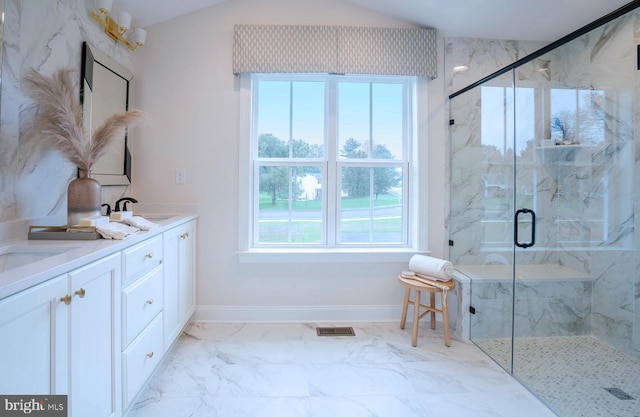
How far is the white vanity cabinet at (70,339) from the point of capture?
78 cm

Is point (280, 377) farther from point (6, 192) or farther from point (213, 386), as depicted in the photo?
point (6, 192)

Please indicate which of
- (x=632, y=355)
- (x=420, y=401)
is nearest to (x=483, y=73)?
(x=632, y=355)

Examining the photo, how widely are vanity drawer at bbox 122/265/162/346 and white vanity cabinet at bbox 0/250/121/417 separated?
0.08 metres

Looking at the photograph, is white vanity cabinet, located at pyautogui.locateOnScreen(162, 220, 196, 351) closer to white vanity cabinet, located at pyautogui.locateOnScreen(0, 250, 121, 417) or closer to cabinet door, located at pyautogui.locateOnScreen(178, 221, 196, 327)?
cabinet door, located at pyautogui.locateOnScreen(178, 221, 196, 327)

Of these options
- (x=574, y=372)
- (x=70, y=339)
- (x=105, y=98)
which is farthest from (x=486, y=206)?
(x=105, y=98)

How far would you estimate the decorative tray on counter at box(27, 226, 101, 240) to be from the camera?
4.49ft

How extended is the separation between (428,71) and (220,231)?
2.15m

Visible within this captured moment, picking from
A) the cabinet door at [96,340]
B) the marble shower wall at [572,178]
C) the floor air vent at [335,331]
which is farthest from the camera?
the floor air vent at [335,331]

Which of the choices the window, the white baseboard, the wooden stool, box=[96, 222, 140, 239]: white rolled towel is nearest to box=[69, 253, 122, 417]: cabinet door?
box=[96, 222, 140, 239]: white rolled towel

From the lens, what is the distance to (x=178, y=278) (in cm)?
206

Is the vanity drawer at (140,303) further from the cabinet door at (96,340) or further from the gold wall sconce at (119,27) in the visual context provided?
the gold wall sconce at (119,27)

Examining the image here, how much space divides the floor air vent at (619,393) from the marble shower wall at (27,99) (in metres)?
3.20

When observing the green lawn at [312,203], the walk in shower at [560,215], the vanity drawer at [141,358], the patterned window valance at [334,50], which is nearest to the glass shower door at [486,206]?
the walk in shower at [560,215]

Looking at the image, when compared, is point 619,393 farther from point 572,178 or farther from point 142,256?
point 142,256
